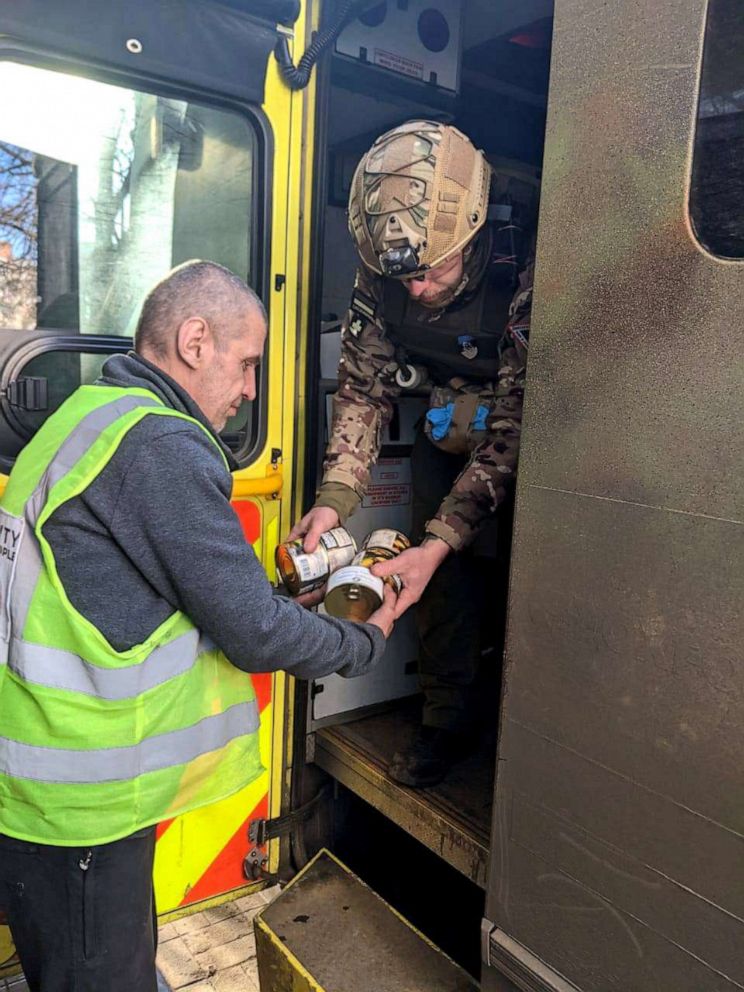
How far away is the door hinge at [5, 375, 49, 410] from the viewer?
188cm

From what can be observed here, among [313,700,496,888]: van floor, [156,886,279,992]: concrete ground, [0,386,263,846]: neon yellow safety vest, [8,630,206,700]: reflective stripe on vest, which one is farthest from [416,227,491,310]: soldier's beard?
[156,886,279,992]: concrete ground

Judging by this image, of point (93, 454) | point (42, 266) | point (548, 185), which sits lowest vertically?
point (93, 454)

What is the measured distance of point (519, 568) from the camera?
1553mm

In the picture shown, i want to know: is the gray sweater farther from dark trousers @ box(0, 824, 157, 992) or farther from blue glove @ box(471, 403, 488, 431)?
blue glove @ box(471, 403, 488, 431)

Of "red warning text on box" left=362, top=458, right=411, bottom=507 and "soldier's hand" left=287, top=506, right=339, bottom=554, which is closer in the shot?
"soldier's hand" left=287, top=506, right=339, bottom=554

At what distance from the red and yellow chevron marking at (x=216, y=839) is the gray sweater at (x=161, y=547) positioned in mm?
846

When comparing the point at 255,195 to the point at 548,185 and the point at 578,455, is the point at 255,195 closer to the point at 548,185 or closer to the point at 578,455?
Result: the point at 548,185

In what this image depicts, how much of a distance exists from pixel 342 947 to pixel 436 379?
1.68 metres

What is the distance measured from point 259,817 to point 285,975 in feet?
1.75

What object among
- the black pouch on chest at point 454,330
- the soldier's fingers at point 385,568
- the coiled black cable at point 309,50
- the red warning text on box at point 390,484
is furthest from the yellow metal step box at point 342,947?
the coiled black cable at point 309,50

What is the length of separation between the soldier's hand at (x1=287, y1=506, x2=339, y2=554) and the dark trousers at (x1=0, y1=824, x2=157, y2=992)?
93cm

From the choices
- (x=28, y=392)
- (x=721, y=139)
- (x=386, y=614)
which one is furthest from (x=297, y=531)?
(x=721, y=139)

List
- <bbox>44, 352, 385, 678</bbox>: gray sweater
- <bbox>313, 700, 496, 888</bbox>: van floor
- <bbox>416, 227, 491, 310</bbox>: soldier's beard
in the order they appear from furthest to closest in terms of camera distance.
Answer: <bbox>416, 227, 491, 310</bbox>: soldier's beard, <bbox>313, 700, 496, 888</bbox>: van floor, <bbox>44, 352, 385, 678</bbox>: gray sweater

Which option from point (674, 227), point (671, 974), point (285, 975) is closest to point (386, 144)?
point (674, 227)
